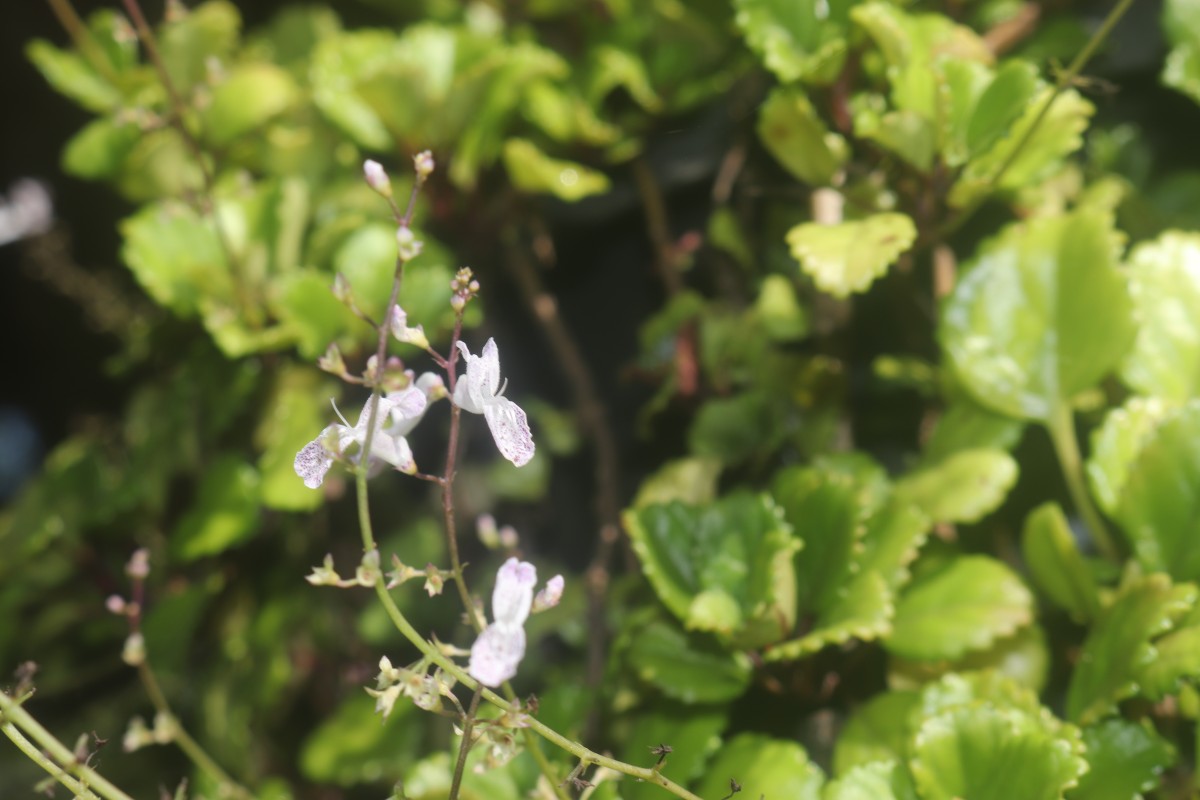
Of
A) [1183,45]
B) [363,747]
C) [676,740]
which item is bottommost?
[363,747]

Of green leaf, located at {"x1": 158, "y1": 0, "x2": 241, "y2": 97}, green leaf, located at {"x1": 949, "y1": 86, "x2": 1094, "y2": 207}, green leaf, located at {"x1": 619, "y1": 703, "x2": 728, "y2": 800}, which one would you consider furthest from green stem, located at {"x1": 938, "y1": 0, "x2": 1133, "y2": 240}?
green leaf, located at {"x1": 158, "y1": 0, "x2": 241, "y2": 97}

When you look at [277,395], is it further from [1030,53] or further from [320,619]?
[1030,53]

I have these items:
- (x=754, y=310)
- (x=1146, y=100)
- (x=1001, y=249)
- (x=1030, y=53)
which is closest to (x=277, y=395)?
(x=754, y=310)

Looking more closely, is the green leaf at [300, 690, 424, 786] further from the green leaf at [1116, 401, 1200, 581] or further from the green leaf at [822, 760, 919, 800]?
the green leaf at [1116, 401, 1200, 581]

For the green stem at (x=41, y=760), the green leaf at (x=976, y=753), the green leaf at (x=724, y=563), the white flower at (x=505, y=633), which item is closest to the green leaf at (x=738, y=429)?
the green leaf at (x=724, y=563)

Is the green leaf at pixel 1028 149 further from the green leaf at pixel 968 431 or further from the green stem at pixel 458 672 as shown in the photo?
the green stem at pixel 458 672

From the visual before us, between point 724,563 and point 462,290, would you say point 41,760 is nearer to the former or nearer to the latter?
point 462,290


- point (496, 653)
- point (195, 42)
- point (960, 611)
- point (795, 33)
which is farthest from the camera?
point (195, 42)

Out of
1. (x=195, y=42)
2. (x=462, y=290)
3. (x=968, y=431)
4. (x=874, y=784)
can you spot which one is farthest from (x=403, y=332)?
(x=195, y=42)
